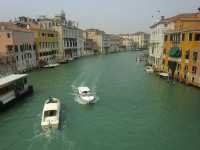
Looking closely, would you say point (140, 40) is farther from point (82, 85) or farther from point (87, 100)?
point (87, 100)

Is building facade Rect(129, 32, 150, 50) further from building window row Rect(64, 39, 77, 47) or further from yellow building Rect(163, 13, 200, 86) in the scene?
yellow building Rect(163, 13, 200, 86)

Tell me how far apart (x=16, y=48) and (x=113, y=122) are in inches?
1101

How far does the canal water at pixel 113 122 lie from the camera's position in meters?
12.0

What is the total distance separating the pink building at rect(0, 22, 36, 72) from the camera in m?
34.5

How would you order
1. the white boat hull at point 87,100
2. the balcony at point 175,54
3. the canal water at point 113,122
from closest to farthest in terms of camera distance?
the canal water at point 113,122, the white boat hull at point 87,100, the balcony at point 175,54

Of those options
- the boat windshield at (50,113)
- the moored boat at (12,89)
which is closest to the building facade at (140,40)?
the moored boat at (12,89)

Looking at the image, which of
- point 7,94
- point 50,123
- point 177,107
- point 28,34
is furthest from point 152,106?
point 28,34

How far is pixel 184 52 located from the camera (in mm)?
26625

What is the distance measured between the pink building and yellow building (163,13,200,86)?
85.3 ft

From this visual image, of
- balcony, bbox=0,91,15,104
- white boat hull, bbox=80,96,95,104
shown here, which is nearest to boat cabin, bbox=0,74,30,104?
balcony, bbox=0,91,15,104

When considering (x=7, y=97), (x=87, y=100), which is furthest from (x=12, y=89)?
(x=87, y=100)

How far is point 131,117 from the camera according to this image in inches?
623

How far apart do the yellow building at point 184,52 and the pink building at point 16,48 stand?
85.3ft

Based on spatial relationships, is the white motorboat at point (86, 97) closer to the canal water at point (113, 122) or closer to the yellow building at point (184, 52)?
the canal water at point (113, 122)
